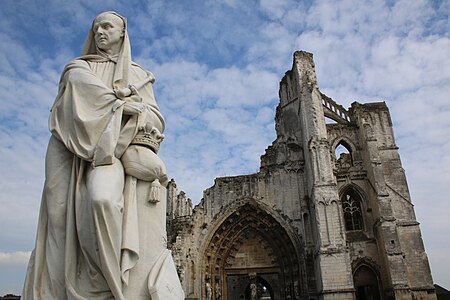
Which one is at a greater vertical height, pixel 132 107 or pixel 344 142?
pixel 344 142

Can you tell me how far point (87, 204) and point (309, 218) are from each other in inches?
681

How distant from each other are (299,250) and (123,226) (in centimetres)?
1720

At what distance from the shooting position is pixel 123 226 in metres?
2.05

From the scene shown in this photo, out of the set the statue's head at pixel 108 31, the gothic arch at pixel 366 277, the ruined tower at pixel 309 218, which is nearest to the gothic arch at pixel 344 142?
the ruined tower at pixel 309 218

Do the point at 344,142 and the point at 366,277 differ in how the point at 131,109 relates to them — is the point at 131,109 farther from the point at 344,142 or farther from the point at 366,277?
the point at 344,142

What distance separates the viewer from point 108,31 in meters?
2.51

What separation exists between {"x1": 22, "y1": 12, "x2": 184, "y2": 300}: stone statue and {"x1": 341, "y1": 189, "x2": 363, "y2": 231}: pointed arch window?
18623 mm

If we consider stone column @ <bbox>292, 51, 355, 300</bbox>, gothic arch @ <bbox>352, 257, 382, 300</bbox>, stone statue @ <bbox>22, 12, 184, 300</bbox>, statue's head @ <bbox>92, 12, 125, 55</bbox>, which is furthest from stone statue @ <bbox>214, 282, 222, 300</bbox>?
statue's head @ <bbox>92, 12, 125, 55</bbox>

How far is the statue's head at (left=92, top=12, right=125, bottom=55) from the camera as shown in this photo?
250 cm

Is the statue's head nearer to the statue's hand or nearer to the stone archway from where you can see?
the statue's hand

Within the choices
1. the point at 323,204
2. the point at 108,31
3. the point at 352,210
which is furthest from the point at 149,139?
the point at 352,210

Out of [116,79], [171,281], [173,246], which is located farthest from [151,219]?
[173,246]

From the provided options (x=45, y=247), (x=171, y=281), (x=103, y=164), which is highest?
(x=103, y=164)

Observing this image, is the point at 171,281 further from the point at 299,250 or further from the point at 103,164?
the point at 299,250
